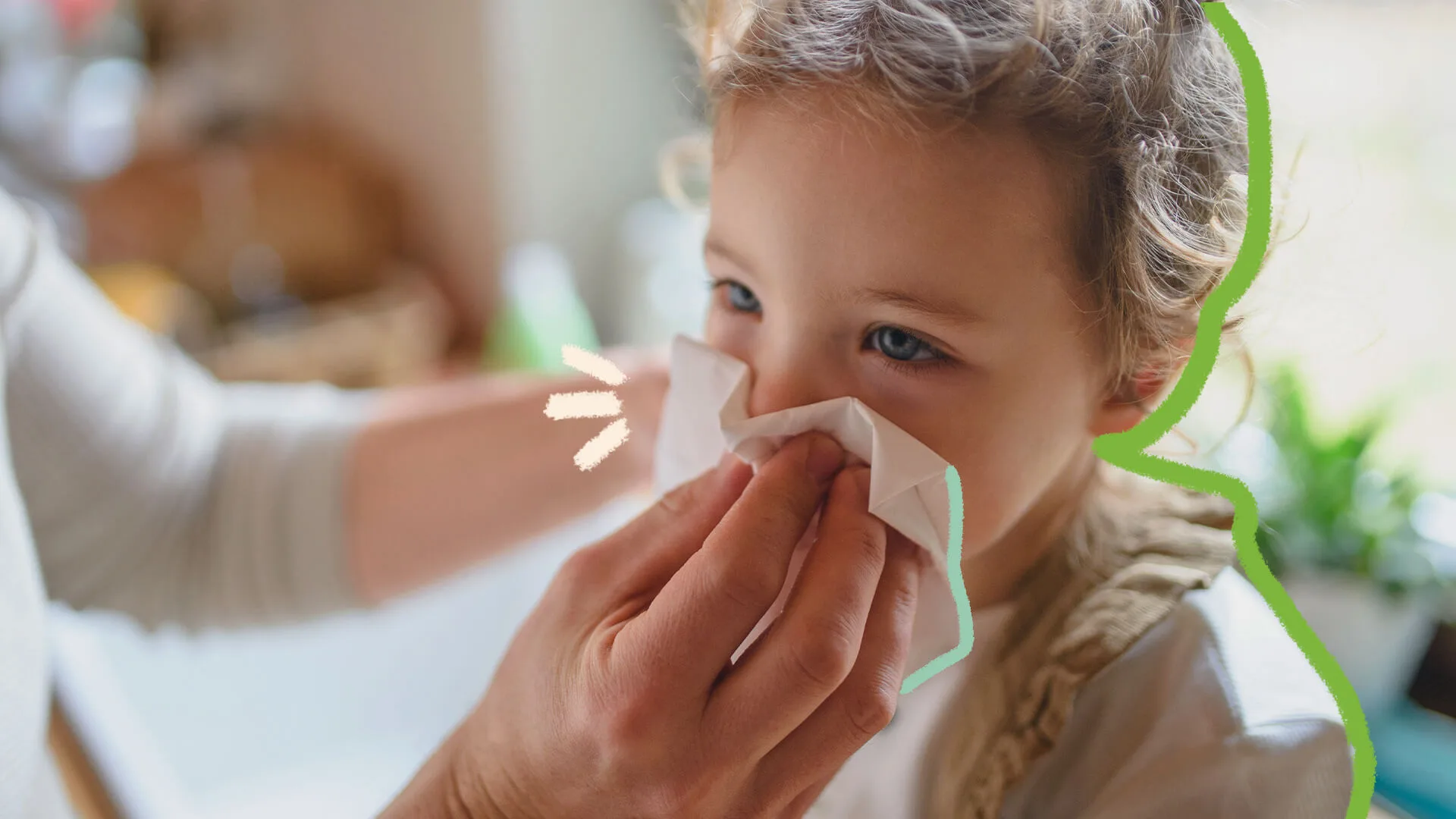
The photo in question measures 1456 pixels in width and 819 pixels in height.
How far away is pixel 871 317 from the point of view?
0.48 m

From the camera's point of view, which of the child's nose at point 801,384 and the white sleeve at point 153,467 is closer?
the child's nose at point 801,384

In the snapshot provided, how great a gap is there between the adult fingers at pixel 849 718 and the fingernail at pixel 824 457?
69 millimetres

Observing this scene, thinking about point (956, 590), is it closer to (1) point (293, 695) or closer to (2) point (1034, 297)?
(2) point (1034, 297)

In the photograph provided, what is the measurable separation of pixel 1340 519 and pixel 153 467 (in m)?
0.89

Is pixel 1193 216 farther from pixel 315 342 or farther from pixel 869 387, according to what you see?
pixel 315 342

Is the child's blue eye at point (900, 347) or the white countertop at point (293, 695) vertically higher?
the child's blue eye at point (900, 347)

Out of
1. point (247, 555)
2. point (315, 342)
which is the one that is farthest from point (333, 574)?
point (315, 342)

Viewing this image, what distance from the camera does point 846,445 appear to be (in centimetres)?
48

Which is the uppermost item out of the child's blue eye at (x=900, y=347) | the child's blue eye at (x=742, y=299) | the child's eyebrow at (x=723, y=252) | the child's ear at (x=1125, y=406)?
the child's eyebrow at (x=723, y=252)

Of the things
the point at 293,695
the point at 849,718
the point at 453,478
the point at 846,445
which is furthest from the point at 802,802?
the point at 293,695

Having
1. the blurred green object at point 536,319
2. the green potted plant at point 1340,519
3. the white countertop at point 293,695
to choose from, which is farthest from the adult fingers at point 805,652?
the blurred green object at point 536,319

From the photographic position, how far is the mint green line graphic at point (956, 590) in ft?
1.50

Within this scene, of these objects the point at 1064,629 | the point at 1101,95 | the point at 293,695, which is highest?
the point at 1101,95

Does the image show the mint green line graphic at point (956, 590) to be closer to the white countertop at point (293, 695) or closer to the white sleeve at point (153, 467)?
the white countertop at point (293, 695)
